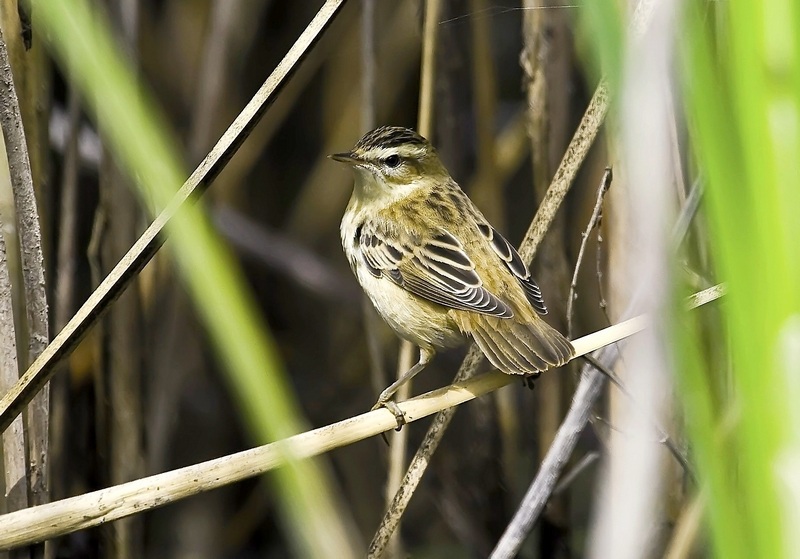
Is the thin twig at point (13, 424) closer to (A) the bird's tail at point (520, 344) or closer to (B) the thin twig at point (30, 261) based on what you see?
(B) the thin twig at point (30, 261)

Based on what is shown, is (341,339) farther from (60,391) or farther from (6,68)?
(6,68)

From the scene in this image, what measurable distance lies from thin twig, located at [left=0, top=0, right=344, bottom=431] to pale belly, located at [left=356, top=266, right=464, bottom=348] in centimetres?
141

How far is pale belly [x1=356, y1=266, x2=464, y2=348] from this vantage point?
2916mm

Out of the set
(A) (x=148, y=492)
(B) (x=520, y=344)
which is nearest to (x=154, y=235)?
(A) (x=148, y=492)

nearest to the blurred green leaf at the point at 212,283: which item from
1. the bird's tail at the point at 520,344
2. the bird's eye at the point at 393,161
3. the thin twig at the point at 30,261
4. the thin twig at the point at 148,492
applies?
the thin twig at the point at 148,492

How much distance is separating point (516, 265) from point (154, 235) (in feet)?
5.29

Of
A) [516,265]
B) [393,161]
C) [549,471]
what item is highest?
[393,161]

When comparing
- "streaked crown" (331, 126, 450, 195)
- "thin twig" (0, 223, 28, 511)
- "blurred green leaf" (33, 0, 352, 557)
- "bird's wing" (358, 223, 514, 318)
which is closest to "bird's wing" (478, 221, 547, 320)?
"bird's wing" (358, 223, 514, 318)

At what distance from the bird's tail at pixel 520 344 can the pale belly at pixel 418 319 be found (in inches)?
5.8

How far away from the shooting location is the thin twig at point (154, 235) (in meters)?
1.50

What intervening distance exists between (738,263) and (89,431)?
2889 millimetres

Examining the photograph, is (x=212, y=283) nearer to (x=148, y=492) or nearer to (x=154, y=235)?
(x=154, y=235)

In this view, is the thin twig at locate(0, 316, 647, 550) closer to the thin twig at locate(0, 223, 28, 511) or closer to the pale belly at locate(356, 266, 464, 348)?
the thin twig at locate(0, 223, 28, 511)

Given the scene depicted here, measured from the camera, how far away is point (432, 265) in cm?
299
